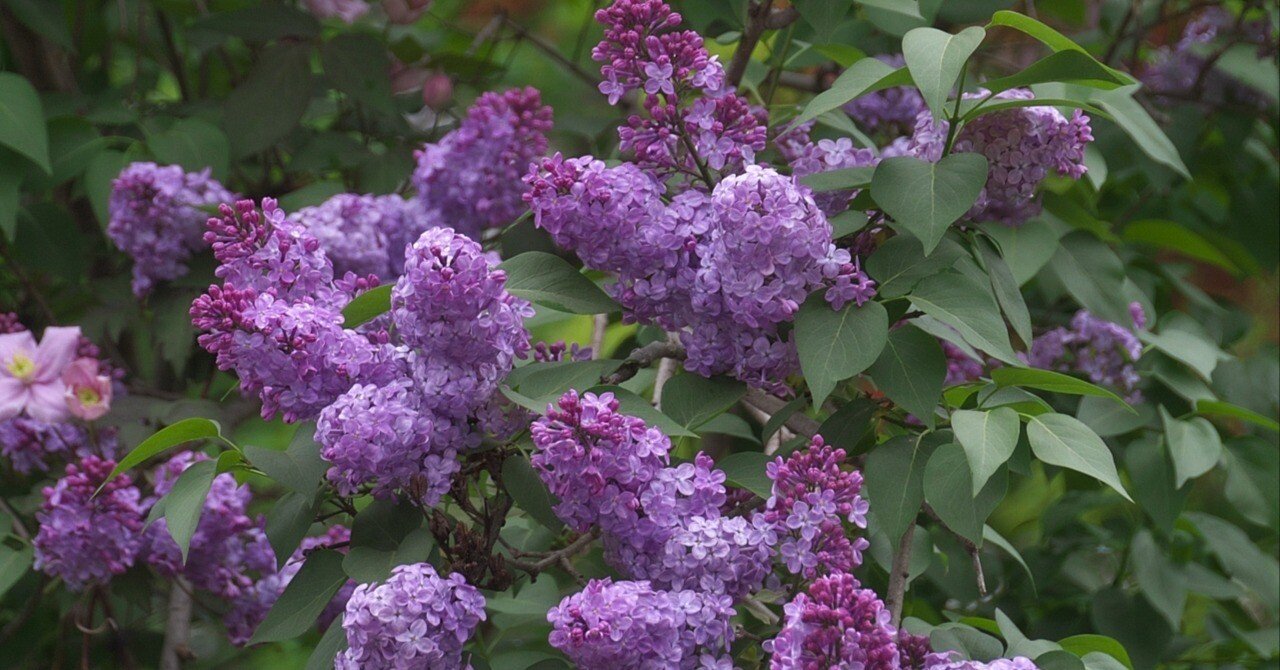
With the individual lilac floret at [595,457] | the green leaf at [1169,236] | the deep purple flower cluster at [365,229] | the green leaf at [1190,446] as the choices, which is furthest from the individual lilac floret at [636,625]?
the green leaf at [1169,236]

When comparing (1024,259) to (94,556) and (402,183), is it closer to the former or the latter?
(402,183)

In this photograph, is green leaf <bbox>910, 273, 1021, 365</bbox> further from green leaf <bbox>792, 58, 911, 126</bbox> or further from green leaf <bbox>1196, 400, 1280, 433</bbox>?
green leaf <bbox>1196, 400, 1280, 433</bbox>

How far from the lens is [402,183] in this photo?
1.81m

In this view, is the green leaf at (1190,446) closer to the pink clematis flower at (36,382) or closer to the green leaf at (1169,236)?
the green leaf at (1169,236)

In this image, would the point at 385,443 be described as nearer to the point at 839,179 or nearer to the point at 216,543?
the point at 839,179

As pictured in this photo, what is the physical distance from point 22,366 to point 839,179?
0.96 metres

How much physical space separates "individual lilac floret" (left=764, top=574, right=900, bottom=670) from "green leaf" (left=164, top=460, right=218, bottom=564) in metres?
0.40

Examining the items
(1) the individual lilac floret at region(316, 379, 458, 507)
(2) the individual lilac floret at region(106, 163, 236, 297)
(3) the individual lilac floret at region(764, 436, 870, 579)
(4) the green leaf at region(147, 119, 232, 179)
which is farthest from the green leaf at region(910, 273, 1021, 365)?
(4) the green leaf at region(147, 119, 232, 179)

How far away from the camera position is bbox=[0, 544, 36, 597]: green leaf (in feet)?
4.44

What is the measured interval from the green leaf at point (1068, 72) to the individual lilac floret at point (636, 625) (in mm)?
453

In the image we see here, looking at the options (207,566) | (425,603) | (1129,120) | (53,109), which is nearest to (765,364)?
(425,603)

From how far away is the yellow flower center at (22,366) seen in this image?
1431 mm

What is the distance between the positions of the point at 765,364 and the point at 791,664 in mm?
243

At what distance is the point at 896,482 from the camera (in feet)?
3.14
